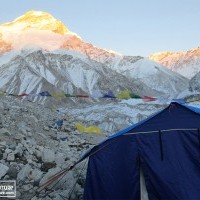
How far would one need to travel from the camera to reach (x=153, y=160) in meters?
9.57

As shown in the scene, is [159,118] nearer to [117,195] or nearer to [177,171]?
[177,171]

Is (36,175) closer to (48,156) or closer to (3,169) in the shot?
(3,169)

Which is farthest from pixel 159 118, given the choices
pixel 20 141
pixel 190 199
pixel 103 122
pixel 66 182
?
pixel 103 122

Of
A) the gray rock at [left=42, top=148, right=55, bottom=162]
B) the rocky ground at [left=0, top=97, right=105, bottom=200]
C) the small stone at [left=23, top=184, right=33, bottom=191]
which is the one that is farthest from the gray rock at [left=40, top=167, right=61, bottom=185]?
the gray rock at [left=42, top=148, right=55, bottom=162]

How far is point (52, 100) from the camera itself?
152 meters

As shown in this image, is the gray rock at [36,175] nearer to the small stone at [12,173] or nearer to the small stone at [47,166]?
the small stone at [12,173]

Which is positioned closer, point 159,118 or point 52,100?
point 159,118

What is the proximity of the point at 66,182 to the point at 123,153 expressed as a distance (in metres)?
2.34

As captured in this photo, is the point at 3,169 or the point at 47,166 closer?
the point at 3,169

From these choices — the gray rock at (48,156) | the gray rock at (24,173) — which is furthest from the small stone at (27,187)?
the gray rock at (48,156)

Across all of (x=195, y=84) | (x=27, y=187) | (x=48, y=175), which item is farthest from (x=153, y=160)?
(x=195, y=84)

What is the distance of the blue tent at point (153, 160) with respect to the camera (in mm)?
9383

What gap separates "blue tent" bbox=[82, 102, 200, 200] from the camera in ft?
30.8

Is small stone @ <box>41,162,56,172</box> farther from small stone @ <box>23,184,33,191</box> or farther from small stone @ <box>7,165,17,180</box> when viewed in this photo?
small stone @ <box>23,184,33,191</box>
